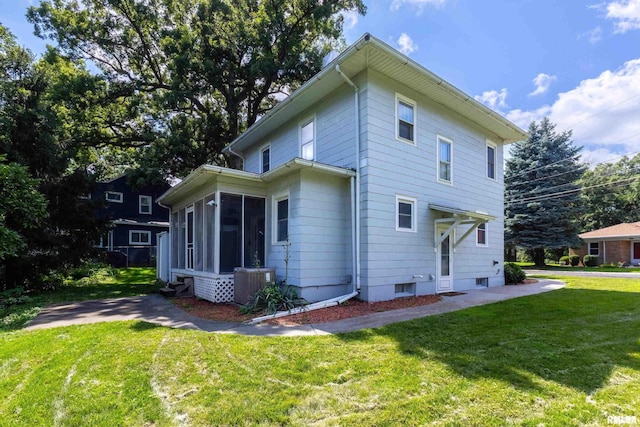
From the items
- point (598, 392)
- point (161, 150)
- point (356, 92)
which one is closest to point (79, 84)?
point (161, 150)

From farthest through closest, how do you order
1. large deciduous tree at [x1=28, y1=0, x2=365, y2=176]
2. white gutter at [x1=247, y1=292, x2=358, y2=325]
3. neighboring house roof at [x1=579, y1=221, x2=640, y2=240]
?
neighboring house roof at [x1=579, y1=221, x2=640, y2=240]
large deciduous tree at [x1=28, y1=0, x2=365, y2=176]
white gutter at [x1=247, y1=292, x2=358, y2=325]

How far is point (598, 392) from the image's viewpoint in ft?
9.84

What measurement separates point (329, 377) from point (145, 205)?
85.2 ft

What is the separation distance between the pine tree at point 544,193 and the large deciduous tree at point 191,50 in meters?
16.1

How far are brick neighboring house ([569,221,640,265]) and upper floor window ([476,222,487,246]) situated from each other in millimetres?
20118

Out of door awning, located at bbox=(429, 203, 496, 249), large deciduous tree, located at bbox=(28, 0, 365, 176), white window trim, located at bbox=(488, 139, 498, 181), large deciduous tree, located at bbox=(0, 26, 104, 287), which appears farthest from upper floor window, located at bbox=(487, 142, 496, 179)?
large deciduous tree, located at bbox=(0, 26, 104, 287)

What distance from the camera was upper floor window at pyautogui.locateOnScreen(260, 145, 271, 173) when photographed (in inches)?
463

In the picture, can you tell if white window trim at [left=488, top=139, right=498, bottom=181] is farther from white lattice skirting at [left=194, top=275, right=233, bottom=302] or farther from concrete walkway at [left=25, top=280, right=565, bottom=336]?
white lattice skirting at [left=194, top=275, right=233, bottom=302]

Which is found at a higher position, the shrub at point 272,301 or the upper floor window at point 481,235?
the upper floor window at point 481,235

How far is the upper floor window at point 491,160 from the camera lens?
11.7 metres

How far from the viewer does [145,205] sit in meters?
25.3

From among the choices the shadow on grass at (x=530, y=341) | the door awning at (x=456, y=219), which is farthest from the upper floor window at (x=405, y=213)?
the shadow on grass at (x=530, y=341)

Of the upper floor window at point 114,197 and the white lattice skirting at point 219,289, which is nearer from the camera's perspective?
the white lattice skirting at point 219,289

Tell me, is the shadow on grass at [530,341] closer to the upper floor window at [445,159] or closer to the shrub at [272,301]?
the shrub at [272,301]
